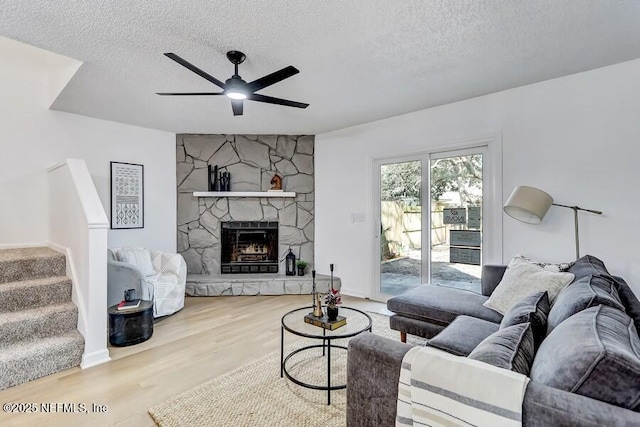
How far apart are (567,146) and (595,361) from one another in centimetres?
269

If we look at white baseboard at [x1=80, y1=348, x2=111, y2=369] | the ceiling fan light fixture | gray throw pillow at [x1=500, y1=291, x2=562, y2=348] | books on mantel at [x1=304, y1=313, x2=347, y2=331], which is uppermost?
the ceiling fan light fixture

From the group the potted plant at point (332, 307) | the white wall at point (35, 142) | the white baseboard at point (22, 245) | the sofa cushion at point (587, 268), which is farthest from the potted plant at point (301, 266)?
the sofa cushion at point (587, 268)

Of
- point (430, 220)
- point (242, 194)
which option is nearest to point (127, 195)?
point (242, 194)

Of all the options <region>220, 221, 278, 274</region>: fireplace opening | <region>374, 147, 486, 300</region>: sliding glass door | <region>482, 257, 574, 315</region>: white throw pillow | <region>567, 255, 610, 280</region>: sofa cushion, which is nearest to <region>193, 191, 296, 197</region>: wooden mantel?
<region>220, 221, 278, 274</region>: fireplace opening

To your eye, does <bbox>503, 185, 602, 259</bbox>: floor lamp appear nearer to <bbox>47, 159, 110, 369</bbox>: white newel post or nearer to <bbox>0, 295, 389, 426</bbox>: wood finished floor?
<bbox>0, 295, 389, 426</bbox>: wood finished floor

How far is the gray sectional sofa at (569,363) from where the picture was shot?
914 millimetres

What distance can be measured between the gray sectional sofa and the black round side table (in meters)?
2.47

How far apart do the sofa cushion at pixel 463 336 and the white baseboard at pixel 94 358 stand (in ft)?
8.59

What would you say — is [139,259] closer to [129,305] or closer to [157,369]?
[129,305]

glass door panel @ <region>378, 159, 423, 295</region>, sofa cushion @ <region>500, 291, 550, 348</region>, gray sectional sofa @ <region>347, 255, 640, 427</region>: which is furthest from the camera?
glass door panel @ <region>378, 159, 423, 295</region>

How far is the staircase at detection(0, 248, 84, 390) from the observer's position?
7.92ft

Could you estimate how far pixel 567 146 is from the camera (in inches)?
117

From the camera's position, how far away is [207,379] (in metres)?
2.42

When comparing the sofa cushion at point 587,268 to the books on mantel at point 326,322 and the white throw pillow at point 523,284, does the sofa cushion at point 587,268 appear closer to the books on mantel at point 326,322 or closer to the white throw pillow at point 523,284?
the white throw pillow at point 523,284
